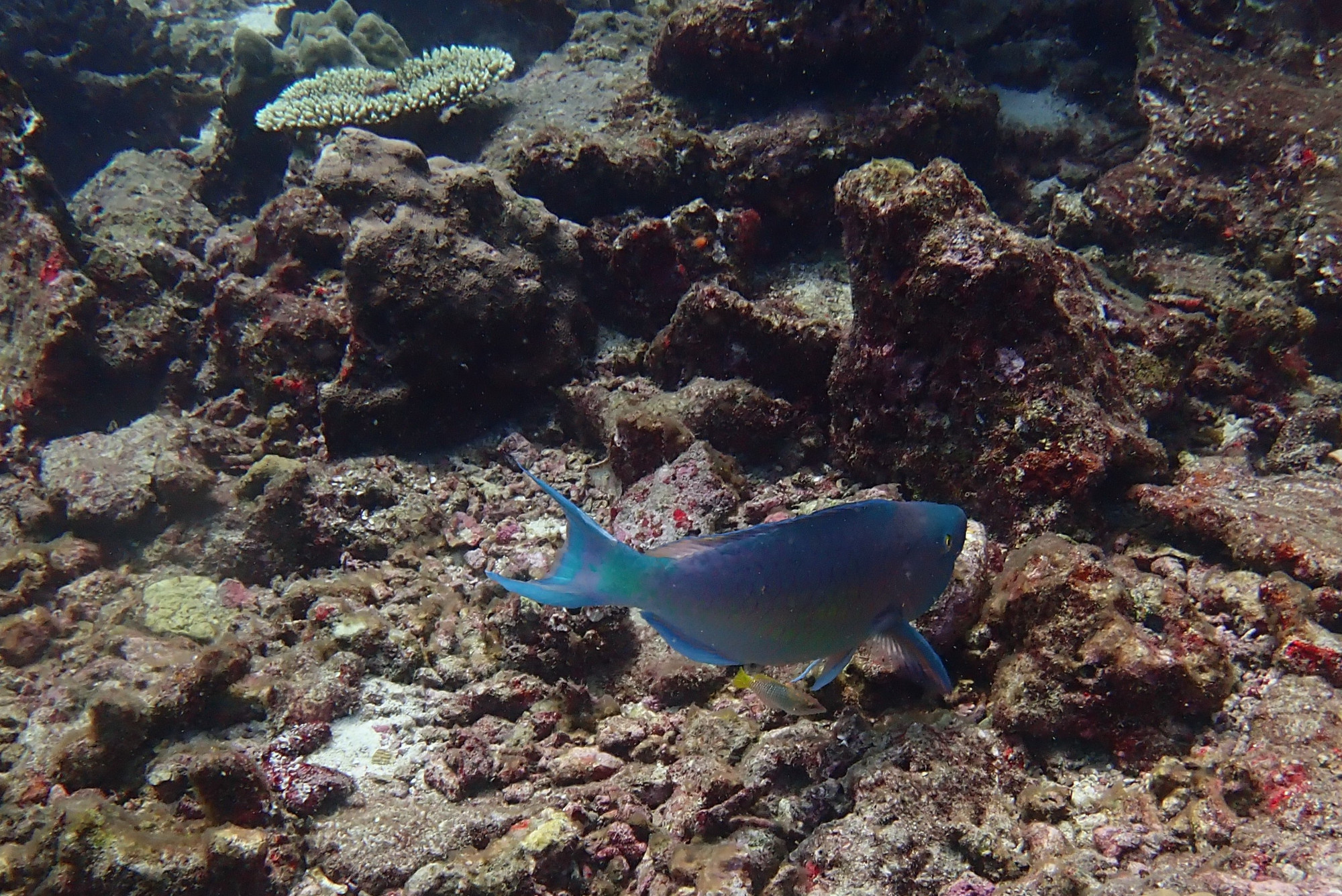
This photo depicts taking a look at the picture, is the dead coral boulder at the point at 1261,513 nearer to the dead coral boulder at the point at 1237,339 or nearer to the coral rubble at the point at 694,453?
the coral rubble at the point at 694,453

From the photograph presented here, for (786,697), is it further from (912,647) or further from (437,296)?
(437,296)

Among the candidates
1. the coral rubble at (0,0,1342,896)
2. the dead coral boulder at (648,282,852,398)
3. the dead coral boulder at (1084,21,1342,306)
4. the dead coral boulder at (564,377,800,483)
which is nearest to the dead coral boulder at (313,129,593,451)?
the coral rubble at (0,0,1342,896)

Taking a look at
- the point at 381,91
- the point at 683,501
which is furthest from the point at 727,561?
the point at 381,91

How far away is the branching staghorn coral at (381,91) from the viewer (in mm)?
7273

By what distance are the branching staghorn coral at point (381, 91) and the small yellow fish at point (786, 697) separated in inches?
273

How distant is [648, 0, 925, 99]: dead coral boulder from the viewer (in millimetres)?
5895

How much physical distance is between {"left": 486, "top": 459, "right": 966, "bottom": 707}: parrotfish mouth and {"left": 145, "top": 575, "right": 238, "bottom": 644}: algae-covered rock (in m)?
3.06

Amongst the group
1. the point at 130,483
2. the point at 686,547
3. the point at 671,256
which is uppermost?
the point at 671,256

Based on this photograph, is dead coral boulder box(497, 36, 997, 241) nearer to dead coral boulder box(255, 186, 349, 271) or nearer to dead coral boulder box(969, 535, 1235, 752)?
dead coral boulder box(255, 186, 349, 271)

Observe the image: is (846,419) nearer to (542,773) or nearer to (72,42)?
(542,773)

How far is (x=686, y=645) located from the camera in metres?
2.26

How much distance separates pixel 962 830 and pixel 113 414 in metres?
7.83

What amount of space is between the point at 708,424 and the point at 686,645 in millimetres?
2341

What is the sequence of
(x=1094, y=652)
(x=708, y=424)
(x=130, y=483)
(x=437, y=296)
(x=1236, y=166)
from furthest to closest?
(x=130, y=483) → (x=437, y=296) → (x=1236, y=166) → (x=708, y=424) → (x=1094, y=652)
